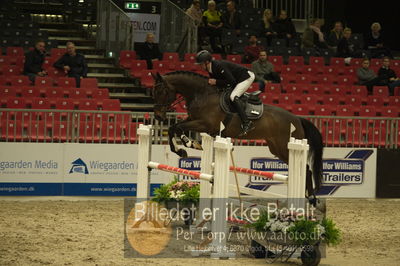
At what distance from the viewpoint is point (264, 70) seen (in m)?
17.0

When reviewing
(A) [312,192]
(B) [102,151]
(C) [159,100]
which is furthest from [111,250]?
(B) [102,151]

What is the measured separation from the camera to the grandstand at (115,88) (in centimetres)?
Answer: 1330

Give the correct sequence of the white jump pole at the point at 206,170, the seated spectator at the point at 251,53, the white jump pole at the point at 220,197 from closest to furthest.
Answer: the white jump pole at the point at 220,197 < the white jump pole at the point at 206,170 < the seated spectator at the point at 251,53

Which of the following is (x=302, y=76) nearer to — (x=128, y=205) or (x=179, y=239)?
(x=128, y=205)

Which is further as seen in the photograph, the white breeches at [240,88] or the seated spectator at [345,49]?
the seated spectator at [345,49]

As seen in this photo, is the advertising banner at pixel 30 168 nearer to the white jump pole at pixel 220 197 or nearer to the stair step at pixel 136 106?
the stair step at pixel 136 106

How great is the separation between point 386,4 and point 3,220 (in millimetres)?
15662

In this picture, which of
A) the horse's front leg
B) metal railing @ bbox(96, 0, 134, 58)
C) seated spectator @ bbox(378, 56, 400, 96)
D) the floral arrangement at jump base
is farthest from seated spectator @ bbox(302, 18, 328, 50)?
the floral arrangement at jump base

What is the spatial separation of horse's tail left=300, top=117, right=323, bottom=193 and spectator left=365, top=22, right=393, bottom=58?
919cm

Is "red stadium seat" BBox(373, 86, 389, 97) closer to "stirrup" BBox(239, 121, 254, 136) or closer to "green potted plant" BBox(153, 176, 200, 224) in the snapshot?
"stirrup" BBox(239, 121, 254, 136)

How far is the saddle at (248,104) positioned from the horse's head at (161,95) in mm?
740

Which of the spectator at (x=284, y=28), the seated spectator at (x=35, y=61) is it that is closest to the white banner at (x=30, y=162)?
the seated spectator at (x=35, y=61)

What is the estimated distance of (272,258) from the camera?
27.4 ft

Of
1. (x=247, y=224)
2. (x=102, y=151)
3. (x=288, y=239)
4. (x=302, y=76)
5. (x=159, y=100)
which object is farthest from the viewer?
(x=302, y=76)
